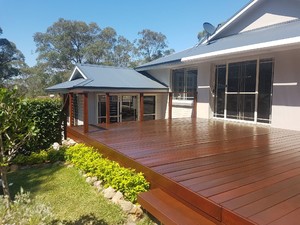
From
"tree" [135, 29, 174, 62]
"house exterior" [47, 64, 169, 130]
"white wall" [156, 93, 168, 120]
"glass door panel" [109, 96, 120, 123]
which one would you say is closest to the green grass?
"house exterior" [47, 64, 169, 130]

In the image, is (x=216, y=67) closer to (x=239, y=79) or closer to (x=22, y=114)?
(x=239, y=79)

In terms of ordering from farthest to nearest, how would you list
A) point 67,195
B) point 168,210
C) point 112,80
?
point 112,80 → point 67,195 → point 168,210

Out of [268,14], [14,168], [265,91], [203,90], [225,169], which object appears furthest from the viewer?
[203,90]

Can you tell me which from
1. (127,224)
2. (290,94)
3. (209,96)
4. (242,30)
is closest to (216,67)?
(209,96)

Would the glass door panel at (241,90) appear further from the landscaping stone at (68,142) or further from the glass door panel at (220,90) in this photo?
the landscaping stone at (68,142)

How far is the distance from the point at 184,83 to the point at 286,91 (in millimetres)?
4926

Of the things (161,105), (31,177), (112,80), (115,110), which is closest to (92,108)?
(115,110)

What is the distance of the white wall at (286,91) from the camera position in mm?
6680

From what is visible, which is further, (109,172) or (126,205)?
(109,172)

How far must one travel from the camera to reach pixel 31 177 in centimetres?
526

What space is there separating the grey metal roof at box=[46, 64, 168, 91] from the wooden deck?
5213 millimetres

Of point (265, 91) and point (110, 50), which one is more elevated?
point (110, 50)

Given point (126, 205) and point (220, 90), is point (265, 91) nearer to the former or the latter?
point (220, 90)

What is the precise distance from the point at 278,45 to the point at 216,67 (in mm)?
3477
